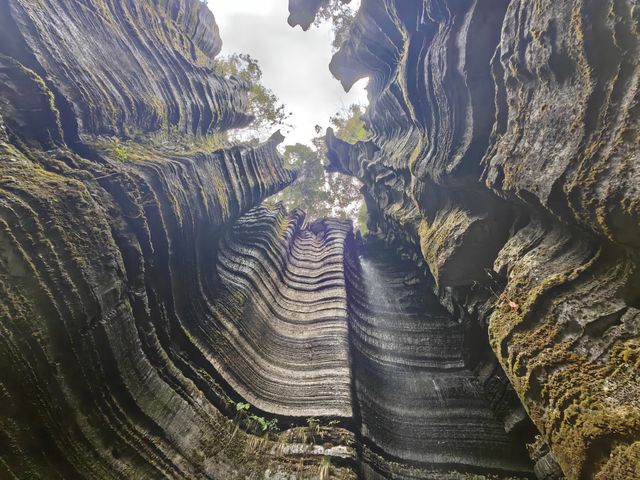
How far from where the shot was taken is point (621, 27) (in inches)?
120

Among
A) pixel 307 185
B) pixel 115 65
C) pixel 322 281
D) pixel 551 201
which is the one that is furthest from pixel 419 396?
pixel 307 185

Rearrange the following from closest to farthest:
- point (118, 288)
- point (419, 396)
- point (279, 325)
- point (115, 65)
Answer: point (118, 288) → point (419, 396) → point (115, 65) → point (279, 325)

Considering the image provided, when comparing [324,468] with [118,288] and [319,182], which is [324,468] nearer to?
[118,288]

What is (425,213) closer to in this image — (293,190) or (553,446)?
(553,446)

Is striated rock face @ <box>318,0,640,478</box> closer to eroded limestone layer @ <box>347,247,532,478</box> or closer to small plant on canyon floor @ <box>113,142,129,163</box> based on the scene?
eroded limestone layer @ <box>347,247,532,478</box>

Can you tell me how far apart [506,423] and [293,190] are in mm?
24070

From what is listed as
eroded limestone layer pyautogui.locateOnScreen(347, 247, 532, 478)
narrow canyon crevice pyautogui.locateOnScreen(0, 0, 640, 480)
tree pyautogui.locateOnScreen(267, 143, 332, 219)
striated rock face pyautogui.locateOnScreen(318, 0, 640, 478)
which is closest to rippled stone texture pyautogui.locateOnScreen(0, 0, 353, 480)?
narrow canyon crevice pyautogui.locateOnScreen(0, 0, 640, 480)

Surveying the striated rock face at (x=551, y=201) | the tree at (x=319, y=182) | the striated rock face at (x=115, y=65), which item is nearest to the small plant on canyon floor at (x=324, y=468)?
the striated rock face at (x=551, y=201)

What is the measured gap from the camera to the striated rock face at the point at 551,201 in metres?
3.08

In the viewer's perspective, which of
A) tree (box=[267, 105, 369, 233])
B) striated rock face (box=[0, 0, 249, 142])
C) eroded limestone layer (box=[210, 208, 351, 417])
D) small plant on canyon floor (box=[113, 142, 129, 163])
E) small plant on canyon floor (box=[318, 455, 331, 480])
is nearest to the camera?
small plant on canyon floor (box=[318, 455, 331, 480])

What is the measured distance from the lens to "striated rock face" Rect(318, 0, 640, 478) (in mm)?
3082

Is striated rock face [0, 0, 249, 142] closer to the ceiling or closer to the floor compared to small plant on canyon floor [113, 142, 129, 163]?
closer to the ceiling

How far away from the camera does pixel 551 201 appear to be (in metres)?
3.96

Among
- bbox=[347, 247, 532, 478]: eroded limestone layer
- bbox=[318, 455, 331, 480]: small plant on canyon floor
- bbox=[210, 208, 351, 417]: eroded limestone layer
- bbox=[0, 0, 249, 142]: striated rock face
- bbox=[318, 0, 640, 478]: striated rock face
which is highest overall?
bbox=[0, 0, 249, 142]: striated rock face
